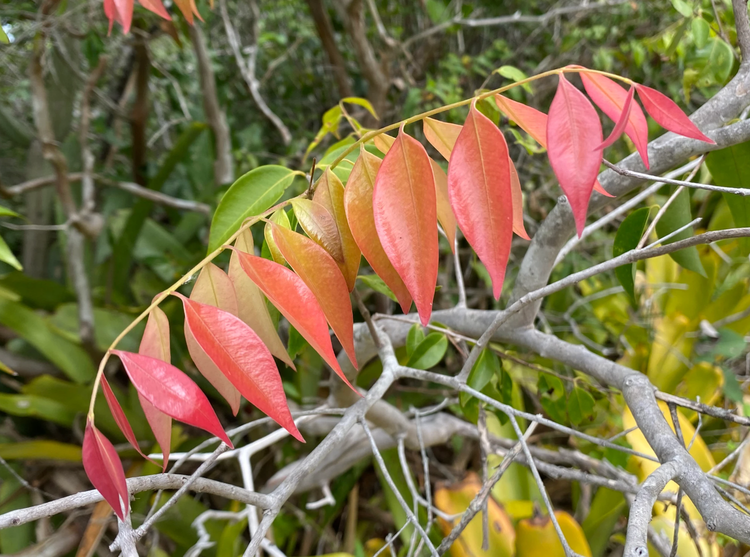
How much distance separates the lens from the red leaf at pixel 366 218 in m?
0.26

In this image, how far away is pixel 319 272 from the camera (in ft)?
0.86

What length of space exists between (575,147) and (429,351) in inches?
11.9

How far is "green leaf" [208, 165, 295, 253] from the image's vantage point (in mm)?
336

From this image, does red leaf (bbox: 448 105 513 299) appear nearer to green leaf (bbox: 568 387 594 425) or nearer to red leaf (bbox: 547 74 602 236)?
red leaf (bbox: 547 74 602 236)

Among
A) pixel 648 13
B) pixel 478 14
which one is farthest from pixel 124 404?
pixel 648 13

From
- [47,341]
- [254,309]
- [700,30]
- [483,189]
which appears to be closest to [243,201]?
[254,309]

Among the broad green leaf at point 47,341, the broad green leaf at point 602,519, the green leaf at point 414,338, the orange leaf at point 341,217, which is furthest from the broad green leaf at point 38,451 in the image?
the broad green leaf at point 602,519

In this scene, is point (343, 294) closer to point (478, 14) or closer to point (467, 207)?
point (467, 207)

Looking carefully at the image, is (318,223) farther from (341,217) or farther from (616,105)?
(616,105)

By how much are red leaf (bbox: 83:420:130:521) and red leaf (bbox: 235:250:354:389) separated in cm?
11

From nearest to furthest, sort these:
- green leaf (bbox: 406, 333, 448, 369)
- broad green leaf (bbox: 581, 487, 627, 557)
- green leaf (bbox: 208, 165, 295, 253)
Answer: green leaf (bbox: 208, 165, 295, 253)
green leaf (bbox: 406, 333, 448, 369)
broad green leaf (bbox: 581, 487, 627, 557)

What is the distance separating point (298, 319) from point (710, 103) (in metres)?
0.39

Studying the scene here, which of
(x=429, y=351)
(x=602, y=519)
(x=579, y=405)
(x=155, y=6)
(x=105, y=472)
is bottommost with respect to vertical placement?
(x=602, y=519)

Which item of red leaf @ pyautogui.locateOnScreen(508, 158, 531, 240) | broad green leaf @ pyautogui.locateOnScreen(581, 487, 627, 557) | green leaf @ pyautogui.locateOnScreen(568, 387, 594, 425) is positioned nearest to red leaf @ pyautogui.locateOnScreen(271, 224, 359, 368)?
red leaf @ pyautogui.locateOnScreen(508, 158, 531, 240)
